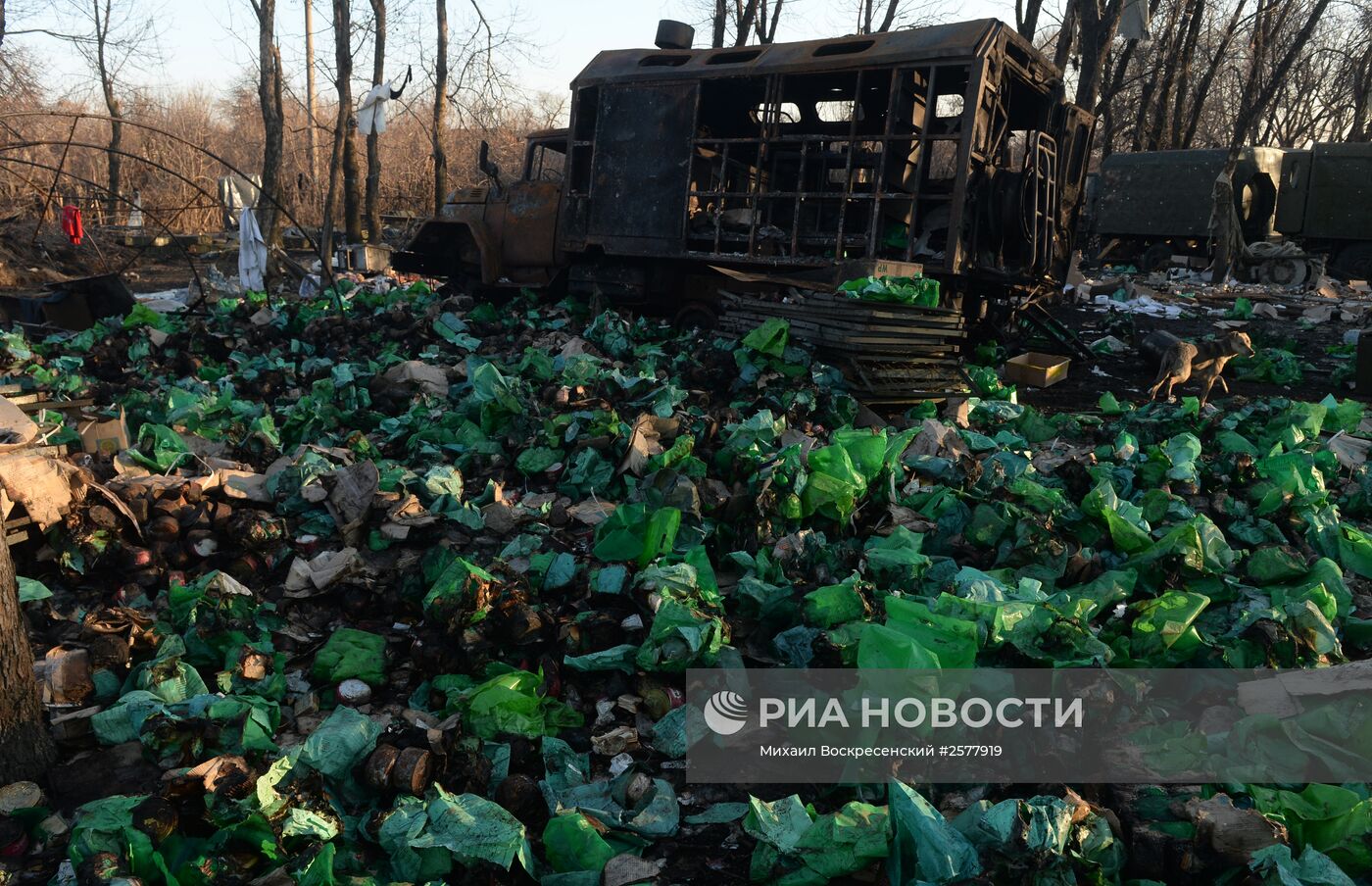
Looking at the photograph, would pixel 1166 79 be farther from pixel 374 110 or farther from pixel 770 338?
pixel 770 338

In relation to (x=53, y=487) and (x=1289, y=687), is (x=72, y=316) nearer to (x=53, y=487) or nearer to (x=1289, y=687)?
(x=53, y=487)

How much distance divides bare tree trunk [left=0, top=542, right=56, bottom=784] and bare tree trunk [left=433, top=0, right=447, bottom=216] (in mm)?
14679

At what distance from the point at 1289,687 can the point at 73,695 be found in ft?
11.5

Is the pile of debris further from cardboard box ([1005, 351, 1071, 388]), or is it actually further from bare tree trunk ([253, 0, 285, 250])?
bare tree trunk ([253, 0, 285, 250])

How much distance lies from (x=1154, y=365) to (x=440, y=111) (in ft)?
44.9

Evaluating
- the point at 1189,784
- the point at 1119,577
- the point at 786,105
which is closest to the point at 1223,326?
the point at 786,105

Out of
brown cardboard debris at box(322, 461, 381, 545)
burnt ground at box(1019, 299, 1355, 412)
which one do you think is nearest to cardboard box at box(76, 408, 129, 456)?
brown cardboard debris at box(322, 461, 381, 545)

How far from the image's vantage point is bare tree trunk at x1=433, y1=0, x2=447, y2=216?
16.8m

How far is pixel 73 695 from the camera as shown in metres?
2.66

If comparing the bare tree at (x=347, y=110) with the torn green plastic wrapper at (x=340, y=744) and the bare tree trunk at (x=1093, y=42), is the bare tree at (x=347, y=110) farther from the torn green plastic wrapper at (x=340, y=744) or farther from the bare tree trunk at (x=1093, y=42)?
the torn green plastic wrapper at (x=340, y=744)

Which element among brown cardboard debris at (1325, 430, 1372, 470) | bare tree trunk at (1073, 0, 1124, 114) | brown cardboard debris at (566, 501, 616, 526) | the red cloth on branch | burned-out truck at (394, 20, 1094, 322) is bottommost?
brown cardboard debris at (566, 501, 616, 526)

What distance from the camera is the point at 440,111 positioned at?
17188 millimetres

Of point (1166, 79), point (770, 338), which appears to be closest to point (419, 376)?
point (770, 338)

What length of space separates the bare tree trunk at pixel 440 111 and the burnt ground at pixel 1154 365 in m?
11.0
